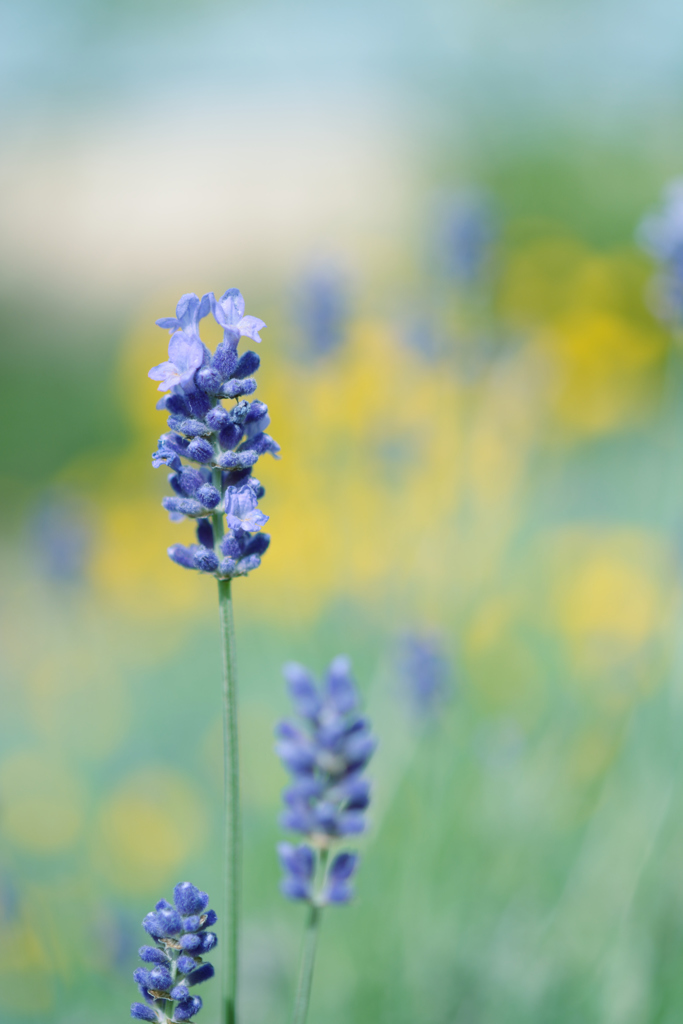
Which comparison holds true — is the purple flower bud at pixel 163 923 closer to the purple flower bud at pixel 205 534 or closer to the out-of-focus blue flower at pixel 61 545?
the purple flower bud at pixel 205 534

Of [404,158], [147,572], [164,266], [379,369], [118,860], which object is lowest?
[118,860]

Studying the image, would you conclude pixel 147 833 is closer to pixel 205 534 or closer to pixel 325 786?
pixel 325 786

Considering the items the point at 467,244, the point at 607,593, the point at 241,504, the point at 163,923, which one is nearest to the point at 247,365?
the point at 241,504

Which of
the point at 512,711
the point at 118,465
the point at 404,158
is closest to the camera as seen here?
the point at 512,711

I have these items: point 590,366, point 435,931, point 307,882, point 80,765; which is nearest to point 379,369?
point 590,366

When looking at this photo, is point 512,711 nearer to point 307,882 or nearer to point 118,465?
point 307,882

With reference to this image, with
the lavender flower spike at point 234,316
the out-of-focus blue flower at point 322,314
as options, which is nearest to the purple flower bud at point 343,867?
the lavender flower spike at point 234,316
